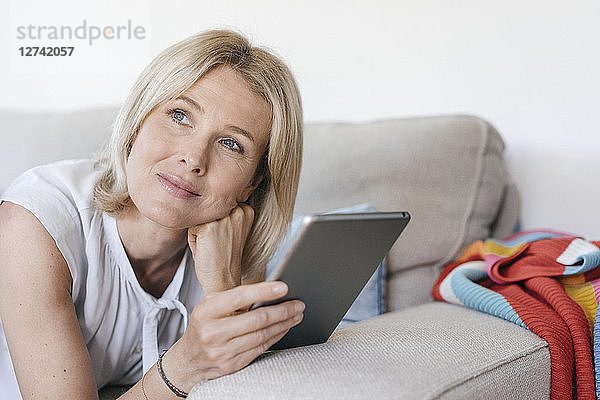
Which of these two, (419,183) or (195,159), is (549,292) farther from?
(195,159)

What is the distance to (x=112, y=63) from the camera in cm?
216

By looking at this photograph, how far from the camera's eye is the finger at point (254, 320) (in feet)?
2.81

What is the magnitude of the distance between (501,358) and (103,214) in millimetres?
763

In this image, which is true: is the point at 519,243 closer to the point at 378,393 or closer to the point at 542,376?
the point at 542,376

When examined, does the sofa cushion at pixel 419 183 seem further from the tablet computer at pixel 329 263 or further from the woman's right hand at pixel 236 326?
the woman's right hand at pixel 236 326

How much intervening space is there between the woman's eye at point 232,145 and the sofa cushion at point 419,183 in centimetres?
52

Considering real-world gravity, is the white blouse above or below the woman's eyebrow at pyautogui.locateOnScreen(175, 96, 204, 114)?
below

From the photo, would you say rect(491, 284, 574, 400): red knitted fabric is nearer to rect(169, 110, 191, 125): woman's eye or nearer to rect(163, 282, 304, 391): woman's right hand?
rect(163, 282, 304, 391): woman's right hand

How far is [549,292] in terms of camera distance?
1219mm

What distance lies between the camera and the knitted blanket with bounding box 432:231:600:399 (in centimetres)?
109

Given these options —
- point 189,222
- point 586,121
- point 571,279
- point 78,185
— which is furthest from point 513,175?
point 78,185

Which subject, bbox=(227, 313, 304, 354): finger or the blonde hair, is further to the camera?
the blonde hair

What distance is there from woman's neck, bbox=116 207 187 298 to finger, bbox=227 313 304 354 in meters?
0.44

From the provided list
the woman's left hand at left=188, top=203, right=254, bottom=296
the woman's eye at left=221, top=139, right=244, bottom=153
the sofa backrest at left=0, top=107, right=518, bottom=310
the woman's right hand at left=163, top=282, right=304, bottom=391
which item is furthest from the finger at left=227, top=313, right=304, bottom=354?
the sofa backrest at left=0, top=107, right=518, bottom=310
